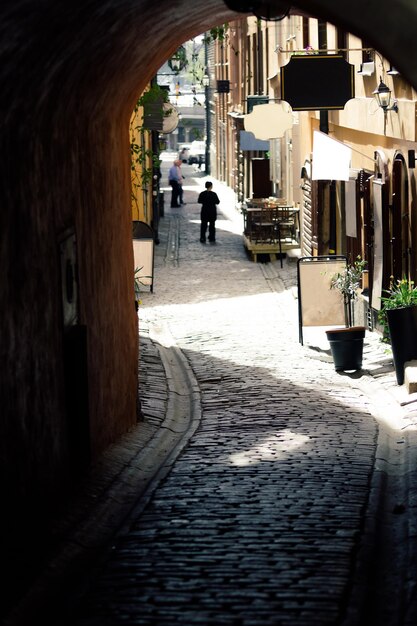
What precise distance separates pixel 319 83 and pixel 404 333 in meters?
4.62

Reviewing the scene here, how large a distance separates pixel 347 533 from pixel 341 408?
4753 millimetres

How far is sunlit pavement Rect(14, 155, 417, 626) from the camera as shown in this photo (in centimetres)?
621

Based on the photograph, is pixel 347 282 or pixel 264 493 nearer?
pixel 264 493

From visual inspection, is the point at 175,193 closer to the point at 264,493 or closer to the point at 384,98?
the point at 384,98

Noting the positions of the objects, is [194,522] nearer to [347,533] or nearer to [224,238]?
[347,533]

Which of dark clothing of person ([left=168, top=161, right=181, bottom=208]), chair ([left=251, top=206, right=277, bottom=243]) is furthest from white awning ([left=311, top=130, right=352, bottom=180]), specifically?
dark clothing of person ([left=168, top=161, right=181, bottom=208])

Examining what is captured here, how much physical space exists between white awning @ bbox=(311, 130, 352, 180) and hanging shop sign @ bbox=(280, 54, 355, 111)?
48 cm

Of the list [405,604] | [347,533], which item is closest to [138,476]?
[347,533]

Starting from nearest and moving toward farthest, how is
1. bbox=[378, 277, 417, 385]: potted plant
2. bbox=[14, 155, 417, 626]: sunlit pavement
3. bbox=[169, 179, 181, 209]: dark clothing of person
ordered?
bbox=[14, 155, 417, 626]: sunlit pavement < bbox=[378, 277, 417, 385]: potted plant < bbox=[169, 179, 181, 209]: dark clothing of person

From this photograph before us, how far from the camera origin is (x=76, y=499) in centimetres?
838

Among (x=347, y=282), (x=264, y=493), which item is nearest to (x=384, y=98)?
(x=347, y=282)

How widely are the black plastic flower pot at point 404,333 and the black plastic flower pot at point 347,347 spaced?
1.16m

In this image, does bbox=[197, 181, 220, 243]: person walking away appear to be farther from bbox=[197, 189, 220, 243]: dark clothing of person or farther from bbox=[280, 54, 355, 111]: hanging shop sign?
bbox=[280, 54, 355, 111]: hanging shop sign

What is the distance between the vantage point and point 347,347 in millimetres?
14234
